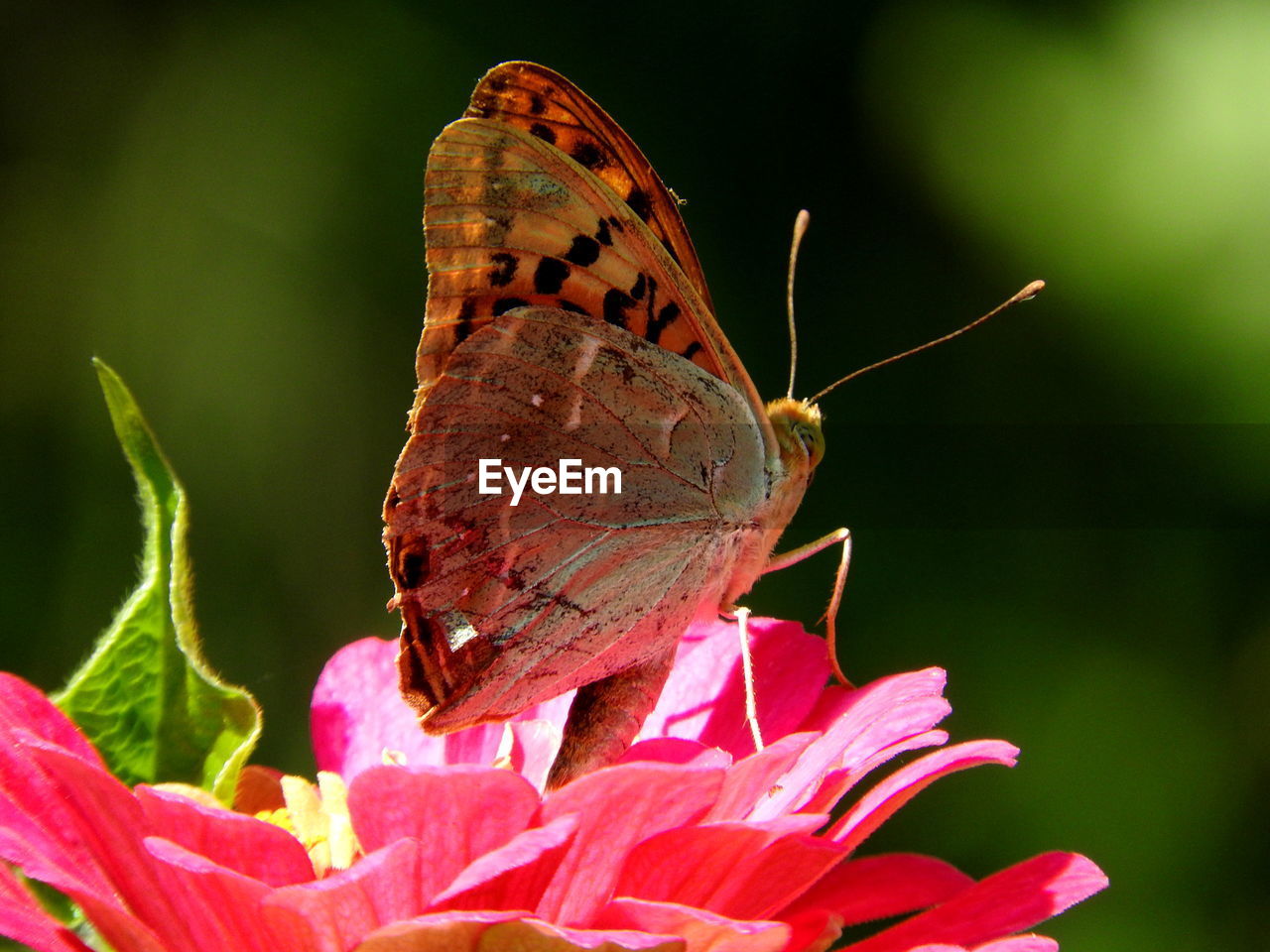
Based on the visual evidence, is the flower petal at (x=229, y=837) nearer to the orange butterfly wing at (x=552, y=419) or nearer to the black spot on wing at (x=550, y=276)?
the orange butterfly wing at (x=552, y=419)

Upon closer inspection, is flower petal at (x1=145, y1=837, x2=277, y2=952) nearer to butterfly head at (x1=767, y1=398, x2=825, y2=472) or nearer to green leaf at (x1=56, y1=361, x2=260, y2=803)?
green leaf at (x1=56, y1=361, x2=260, y2=803)

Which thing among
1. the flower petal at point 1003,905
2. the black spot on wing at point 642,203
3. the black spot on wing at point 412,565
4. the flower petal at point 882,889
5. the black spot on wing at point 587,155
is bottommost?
the flower petal at point 882,889

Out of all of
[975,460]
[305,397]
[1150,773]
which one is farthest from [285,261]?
[1150,773]

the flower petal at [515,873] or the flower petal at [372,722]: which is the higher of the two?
the flower petal at [515,873]

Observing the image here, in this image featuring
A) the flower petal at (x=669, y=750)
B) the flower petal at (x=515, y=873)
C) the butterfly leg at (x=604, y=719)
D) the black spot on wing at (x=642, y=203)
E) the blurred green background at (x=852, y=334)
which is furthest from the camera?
the blurred green background at (x=852, y=334)

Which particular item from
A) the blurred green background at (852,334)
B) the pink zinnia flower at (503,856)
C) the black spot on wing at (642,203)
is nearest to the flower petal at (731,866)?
the pink zinnia flower at (503,856)

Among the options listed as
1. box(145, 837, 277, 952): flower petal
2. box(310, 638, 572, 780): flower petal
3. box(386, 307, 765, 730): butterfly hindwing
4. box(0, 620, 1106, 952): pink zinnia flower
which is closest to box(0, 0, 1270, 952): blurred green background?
box(310, 638, 572, 780): flower petal
